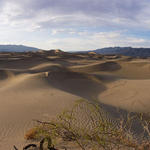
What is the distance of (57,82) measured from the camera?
7.68 metres

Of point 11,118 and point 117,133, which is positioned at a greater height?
point 117,133

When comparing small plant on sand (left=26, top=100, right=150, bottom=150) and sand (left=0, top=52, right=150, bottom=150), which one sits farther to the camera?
sand (left=0, top=52, right=150, bottom=150)

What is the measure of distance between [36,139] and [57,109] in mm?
1396

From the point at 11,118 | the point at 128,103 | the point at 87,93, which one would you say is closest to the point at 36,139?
the point at 11,118

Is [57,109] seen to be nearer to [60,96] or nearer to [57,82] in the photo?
[60,96]

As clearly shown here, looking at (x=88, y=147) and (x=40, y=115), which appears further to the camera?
(x=40, y=115)

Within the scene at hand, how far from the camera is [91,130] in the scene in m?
A: 2.70

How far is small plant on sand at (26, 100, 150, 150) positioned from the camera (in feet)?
7.02

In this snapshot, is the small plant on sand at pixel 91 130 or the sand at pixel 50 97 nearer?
the small plant on sand at pixel 91 130

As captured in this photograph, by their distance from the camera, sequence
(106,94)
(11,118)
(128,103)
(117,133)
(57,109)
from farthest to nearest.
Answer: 1. (106,94)
2. (128,103)
3. (57,109)
4. (11,118)
5. (117,133)

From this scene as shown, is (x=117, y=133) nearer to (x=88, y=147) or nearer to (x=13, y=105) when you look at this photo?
(x=88, y=147)

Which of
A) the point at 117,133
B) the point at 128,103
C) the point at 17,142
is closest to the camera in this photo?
the point at 117,133

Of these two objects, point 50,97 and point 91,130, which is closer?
point 91,130

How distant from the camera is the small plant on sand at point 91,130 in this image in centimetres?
214
